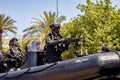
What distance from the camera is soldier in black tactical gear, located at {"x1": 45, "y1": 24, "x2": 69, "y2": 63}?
9.79 m

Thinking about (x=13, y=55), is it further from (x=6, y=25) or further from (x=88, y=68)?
(x=6, y=25)

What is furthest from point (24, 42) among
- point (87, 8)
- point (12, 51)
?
point (12, 51)

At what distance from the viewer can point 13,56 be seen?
412 inches

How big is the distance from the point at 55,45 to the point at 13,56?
1333mm

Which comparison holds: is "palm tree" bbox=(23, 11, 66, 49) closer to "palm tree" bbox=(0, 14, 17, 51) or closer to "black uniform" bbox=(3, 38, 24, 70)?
"palm tree" bbox=(0, 14, 17, 51)

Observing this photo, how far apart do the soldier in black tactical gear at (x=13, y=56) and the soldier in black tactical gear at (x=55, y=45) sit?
92 cm

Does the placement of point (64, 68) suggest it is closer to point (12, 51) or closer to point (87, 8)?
point (12, 51)

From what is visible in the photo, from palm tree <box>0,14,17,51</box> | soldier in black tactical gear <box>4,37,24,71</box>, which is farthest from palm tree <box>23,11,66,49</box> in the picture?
soldier in black tactical gear <box>4,37,24,71</box>

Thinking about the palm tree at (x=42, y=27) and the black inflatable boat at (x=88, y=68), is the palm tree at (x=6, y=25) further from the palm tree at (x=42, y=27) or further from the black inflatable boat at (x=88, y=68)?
the black inflatable boat at (x=88, y=68)

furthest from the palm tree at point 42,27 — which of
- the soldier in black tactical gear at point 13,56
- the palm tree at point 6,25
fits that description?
the soldier in black tactical gear at point 13,56

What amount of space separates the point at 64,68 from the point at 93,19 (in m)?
24.2

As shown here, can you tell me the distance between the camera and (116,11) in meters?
33.6

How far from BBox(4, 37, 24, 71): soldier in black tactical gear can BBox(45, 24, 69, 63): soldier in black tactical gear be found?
0.92 metres

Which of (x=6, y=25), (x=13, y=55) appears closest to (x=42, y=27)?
(x=6, y=25)
